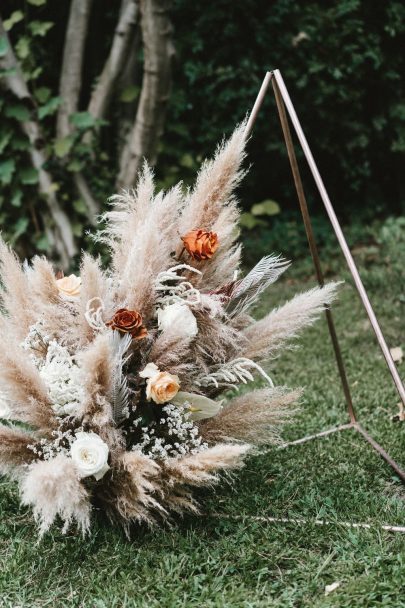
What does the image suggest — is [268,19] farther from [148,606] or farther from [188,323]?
[148,606]

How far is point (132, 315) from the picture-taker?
2.04 meters

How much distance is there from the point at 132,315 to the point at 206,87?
4481 millimetres

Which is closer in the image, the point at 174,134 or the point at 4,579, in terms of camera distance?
the point at 4,579

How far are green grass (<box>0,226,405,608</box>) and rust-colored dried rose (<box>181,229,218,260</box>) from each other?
828 millimetres

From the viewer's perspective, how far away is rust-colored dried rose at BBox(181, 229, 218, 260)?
84.9 inches

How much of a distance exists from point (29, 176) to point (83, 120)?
575 millimetres

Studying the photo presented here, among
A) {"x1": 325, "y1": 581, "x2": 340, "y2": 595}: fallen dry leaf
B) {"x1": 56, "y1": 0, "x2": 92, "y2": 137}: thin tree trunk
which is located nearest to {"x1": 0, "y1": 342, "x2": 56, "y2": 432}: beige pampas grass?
{"x1": 325, "y1": 581, "x2": 340, "y2": 595}: fallen dry leaf

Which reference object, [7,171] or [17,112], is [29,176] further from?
[17,112]

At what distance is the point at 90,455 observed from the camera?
1.94 meters

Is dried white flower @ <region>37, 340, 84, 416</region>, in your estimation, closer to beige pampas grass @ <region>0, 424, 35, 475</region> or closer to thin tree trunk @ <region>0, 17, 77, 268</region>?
beige pampas grass @ <region>0, 424, 35, 475</region>

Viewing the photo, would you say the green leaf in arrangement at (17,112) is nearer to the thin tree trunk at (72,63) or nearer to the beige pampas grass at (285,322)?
the thin tree trunk at (72,63)

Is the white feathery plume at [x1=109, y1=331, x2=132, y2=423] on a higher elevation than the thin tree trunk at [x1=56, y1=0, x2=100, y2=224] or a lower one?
lower

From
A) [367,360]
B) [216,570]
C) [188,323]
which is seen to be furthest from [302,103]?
[216,570]

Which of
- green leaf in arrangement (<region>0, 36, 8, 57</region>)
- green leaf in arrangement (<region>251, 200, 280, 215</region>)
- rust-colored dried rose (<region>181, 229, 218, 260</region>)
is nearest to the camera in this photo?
rust-colored dried rose (<region>181, 229, 218, 260</region>)
